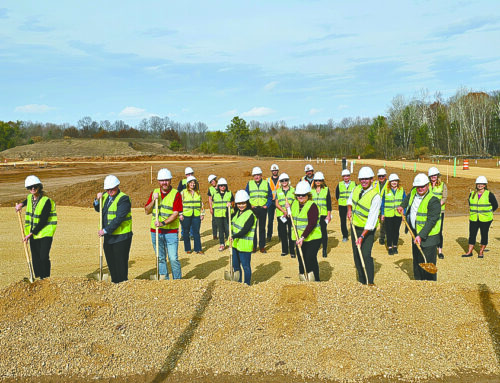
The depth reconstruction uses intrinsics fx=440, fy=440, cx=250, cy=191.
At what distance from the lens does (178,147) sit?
355 feet

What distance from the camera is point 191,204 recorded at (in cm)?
1074

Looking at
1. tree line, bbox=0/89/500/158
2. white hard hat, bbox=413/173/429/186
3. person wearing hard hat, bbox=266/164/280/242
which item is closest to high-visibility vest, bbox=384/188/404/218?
person wearing hard hat, bbox=266/164/280/242

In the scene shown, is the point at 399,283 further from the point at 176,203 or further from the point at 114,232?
the point at 114,232

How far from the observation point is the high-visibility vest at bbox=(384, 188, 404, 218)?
34.9ft

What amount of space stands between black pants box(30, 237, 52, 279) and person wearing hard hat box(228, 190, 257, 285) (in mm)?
3081

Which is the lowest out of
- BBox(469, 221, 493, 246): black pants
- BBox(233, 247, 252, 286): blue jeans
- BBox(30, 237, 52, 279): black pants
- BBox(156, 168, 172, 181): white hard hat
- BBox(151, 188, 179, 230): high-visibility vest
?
BBox(469, 221, 493, 246): black pants

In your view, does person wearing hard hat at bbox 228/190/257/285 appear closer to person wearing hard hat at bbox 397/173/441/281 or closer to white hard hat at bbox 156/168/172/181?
white hard hat at bbox 156/168/172/181

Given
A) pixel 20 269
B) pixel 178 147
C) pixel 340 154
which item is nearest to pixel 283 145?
pixel 340 154

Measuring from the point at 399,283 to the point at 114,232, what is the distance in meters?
4.51

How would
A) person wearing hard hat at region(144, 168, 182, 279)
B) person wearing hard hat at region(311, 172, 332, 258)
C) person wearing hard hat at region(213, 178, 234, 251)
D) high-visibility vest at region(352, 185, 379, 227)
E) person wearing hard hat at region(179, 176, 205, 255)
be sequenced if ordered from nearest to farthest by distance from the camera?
high-visibility vest at region(352, 185, 379, 227)
person wearing hard hat at region(144, 168, 182, 279)
person wearing hard hat at region(311, 172, 332, 258)
person wearing hard hat at region(179, 176, 205, 255)
person wearing hard hat at region(213, 178, 234, 251)

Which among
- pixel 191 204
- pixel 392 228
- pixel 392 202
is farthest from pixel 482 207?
pixel 191 204

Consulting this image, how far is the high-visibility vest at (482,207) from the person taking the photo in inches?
387

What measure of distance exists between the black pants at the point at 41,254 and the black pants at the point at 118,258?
1063 mm

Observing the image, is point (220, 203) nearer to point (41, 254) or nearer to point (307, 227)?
point (307, 227)
